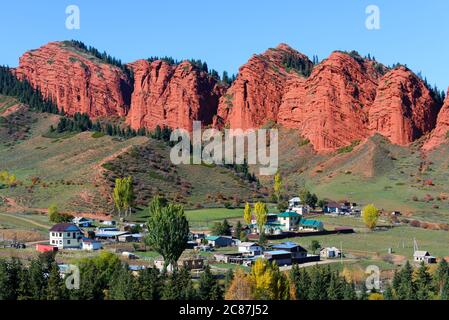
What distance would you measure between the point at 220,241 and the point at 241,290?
4370cm

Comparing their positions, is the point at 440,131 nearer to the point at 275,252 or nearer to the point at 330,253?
the point at 330,253

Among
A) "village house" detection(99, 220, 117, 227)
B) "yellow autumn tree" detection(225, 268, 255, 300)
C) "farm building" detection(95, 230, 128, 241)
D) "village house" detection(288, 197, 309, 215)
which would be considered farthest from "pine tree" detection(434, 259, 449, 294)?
"village house" detection(288, 197, 309, 215)

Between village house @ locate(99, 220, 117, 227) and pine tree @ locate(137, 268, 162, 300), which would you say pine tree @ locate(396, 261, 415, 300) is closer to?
pine tree @ locate(137, 268, 162, 300)

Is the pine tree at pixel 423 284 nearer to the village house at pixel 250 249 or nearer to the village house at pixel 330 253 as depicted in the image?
the village house at pixel 330 253

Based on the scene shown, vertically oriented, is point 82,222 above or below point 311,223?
above

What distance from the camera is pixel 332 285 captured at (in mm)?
64250

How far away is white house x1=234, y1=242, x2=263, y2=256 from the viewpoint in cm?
9512

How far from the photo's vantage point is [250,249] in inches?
3762

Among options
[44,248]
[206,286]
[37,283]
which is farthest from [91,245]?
[206,286]

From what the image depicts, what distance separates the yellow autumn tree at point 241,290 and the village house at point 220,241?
4042 cm

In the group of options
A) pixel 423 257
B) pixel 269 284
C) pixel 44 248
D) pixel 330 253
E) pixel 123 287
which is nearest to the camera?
pixel 123 287
